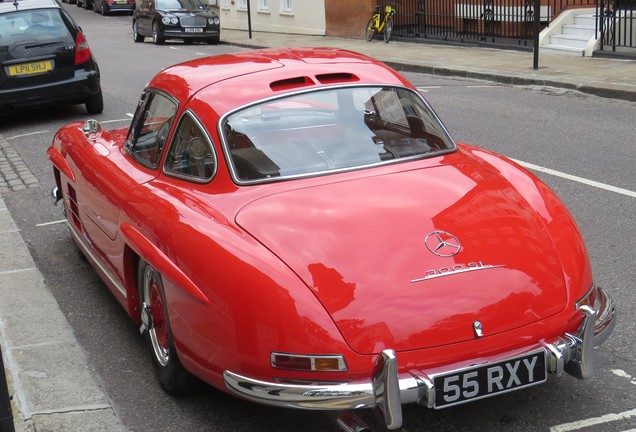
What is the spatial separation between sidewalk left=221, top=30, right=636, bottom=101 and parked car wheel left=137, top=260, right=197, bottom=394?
10.6m

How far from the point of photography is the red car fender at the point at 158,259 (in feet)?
13.0

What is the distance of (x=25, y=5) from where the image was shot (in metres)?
13.5

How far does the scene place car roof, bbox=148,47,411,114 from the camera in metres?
4.93

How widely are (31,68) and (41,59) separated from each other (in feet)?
0.63

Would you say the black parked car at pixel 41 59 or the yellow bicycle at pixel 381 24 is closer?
the black parked car at pixel 41 59

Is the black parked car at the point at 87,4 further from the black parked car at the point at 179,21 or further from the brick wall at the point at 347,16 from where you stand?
the brick wall at the point at 347,16

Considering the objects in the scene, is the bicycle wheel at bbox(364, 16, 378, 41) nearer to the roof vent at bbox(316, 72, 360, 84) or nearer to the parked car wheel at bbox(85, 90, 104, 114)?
the parked car wheel at bbox(85, 90, 104, 114)

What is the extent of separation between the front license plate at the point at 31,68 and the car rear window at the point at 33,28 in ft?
0.92

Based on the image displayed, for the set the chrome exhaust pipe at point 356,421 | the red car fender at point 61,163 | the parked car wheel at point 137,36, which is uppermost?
the parked car wheel at point 137,36

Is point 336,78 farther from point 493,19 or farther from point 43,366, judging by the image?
point 493,19

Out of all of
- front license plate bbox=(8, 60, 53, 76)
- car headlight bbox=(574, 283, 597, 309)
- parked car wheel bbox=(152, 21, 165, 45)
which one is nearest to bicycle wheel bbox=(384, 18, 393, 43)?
parked car wheel bbox=(152, 21, 165, 45)

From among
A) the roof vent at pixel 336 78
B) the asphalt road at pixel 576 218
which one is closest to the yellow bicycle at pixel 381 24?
the asphalt road at pixel 576 218

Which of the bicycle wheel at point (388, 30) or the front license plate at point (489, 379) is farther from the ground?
the bicycle wheel at point (388, 30)

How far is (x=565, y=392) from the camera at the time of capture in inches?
169
